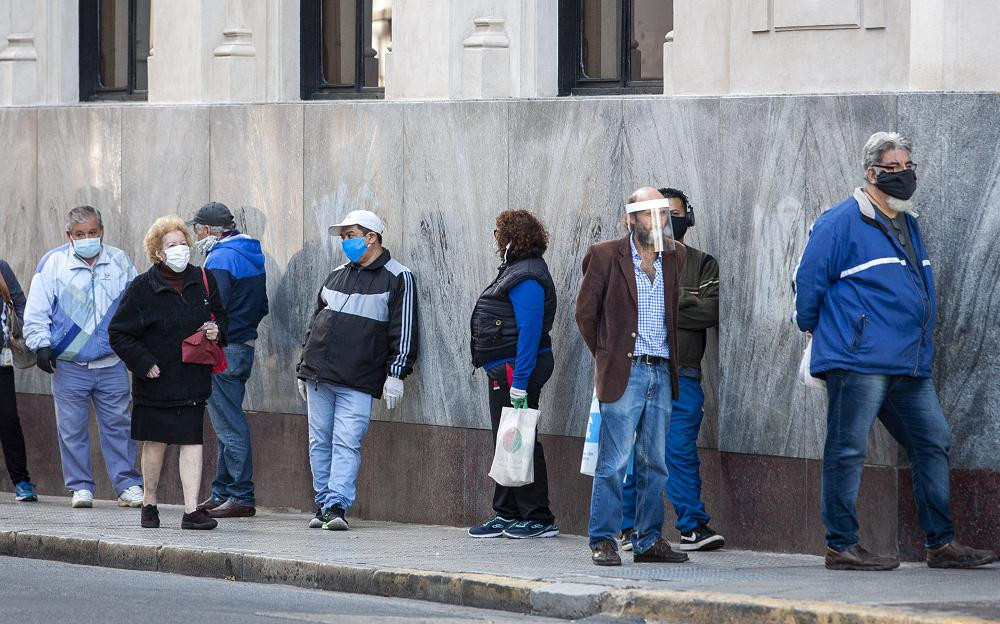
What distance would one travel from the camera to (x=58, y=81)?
1614 cm

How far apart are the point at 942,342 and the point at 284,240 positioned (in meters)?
5.27

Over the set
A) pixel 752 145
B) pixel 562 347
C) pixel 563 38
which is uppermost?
pixel 563 38

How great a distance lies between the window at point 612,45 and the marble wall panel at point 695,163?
0.93 m

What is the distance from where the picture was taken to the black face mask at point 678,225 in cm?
1087

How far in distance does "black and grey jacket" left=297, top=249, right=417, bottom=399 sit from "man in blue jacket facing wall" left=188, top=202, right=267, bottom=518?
91cm

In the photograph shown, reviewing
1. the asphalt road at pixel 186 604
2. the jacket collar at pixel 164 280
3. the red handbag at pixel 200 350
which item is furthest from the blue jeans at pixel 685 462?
the jacket collar at pixel 164 280

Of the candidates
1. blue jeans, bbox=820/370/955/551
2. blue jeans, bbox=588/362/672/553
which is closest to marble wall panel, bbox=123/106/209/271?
blue jeans, bbox=588/362/672/553

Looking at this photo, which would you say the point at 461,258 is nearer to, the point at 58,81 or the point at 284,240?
the point at 284,240

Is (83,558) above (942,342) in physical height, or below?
below

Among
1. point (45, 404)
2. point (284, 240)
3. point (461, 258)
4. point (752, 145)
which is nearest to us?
point (752, 145)

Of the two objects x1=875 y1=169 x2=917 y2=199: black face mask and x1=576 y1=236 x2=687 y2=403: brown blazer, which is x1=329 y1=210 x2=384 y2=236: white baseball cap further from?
x1=875 y1=169 x2=917 y2=199: black face mask

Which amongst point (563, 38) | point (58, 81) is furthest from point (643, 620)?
point (58, 81)

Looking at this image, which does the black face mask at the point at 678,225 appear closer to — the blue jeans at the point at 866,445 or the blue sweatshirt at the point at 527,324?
the blue sweatshirt at the point at 527,324

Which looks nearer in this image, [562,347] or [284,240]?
[562,347]
